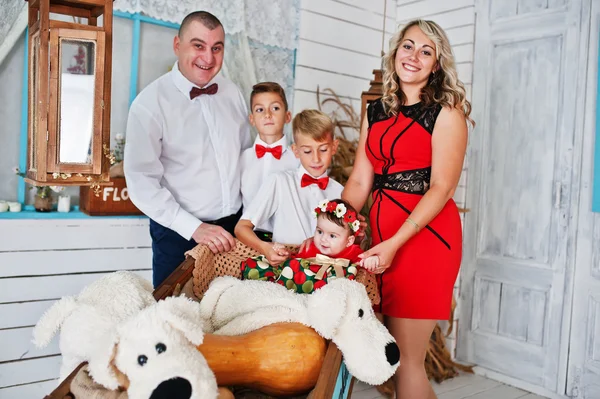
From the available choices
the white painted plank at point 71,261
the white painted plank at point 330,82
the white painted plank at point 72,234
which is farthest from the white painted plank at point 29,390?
the white painted plank at point 330,82

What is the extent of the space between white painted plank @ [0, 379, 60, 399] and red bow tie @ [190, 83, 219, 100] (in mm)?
1666

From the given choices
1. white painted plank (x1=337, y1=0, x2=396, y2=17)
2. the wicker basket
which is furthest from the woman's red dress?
white painted plank (x1=337, y1=0, x2=396, y2=17)

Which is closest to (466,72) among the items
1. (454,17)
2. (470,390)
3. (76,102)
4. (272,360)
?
(454,17)

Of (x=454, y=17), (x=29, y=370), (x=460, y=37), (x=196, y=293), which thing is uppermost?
(x=454, y=17)

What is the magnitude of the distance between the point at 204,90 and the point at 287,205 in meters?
0.63

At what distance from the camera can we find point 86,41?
193 centimetres

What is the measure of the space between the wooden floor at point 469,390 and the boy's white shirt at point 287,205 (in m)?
1.46

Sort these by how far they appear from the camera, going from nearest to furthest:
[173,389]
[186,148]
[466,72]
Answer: [173,389] → [186,148] → [466,72]

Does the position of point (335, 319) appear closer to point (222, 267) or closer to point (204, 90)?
point (222, 267)

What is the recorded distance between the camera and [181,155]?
254 centimetres

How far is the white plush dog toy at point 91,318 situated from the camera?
1.36 meters

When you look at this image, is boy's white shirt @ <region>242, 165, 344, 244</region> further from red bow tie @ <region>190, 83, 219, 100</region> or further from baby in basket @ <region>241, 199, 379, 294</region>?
red bow tie @ <region>190, 83, 219, 100</region>

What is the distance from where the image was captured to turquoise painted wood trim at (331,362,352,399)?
1479mm

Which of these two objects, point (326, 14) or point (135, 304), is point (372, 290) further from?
point (326, 14)
